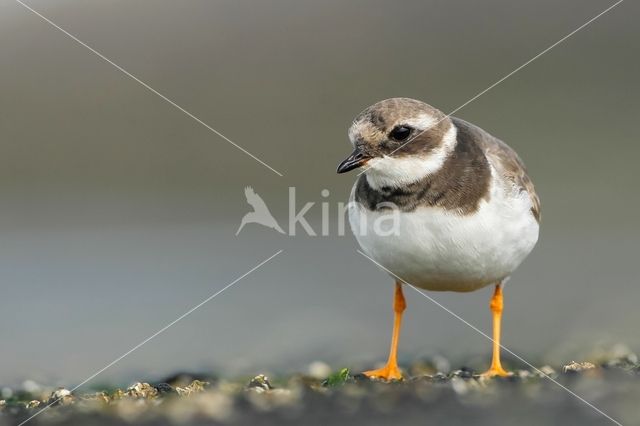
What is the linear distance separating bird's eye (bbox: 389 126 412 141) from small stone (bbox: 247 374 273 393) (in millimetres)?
1818

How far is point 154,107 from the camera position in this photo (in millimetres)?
12125

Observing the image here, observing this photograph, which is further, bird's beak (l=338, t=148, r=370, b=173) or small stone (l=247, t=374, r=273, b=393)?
bird's beak (l=338, t=148, r=370, b=173)

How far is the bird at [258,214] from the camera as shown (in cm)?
1084

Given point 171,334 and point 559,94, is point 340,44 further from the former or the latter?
point 171,334

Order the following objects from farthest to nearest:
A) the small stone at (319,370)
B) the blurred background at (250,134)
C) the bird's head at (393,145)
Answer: the blurred background at (250,134) → the small stone at (319,370) → the bird's head at (393,145)

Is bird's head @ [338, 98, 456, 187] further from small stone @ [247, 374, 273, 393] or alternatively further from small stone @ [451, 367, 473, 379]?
small stone @ [247, 374, 273, 393]

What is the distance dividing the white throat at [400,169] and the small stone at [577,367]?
1.64 m

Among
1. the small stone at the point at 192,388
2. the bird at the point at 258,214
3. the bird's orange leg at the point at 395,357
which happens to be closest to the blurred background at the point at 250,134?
the bird at the point at 258,214

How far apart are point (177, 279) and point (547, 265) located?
3.64 m

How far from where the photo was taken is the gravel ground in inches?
216

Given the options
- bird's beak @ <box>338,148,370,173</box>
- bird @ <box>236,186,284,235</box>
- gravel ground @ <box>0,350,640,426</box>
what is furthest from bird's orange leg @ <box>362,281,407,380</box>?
bird @ <box>236,186,284,235</box>

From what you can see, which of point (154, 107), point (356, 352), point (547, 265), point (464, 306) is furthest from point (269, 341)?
point (154, 107)

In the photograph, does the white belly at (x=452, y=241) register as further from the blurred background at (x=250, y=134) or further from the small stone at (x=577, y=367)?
the blurred background at (x=250, y=134)

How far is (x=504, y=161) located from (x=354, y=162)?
129 centimetres
